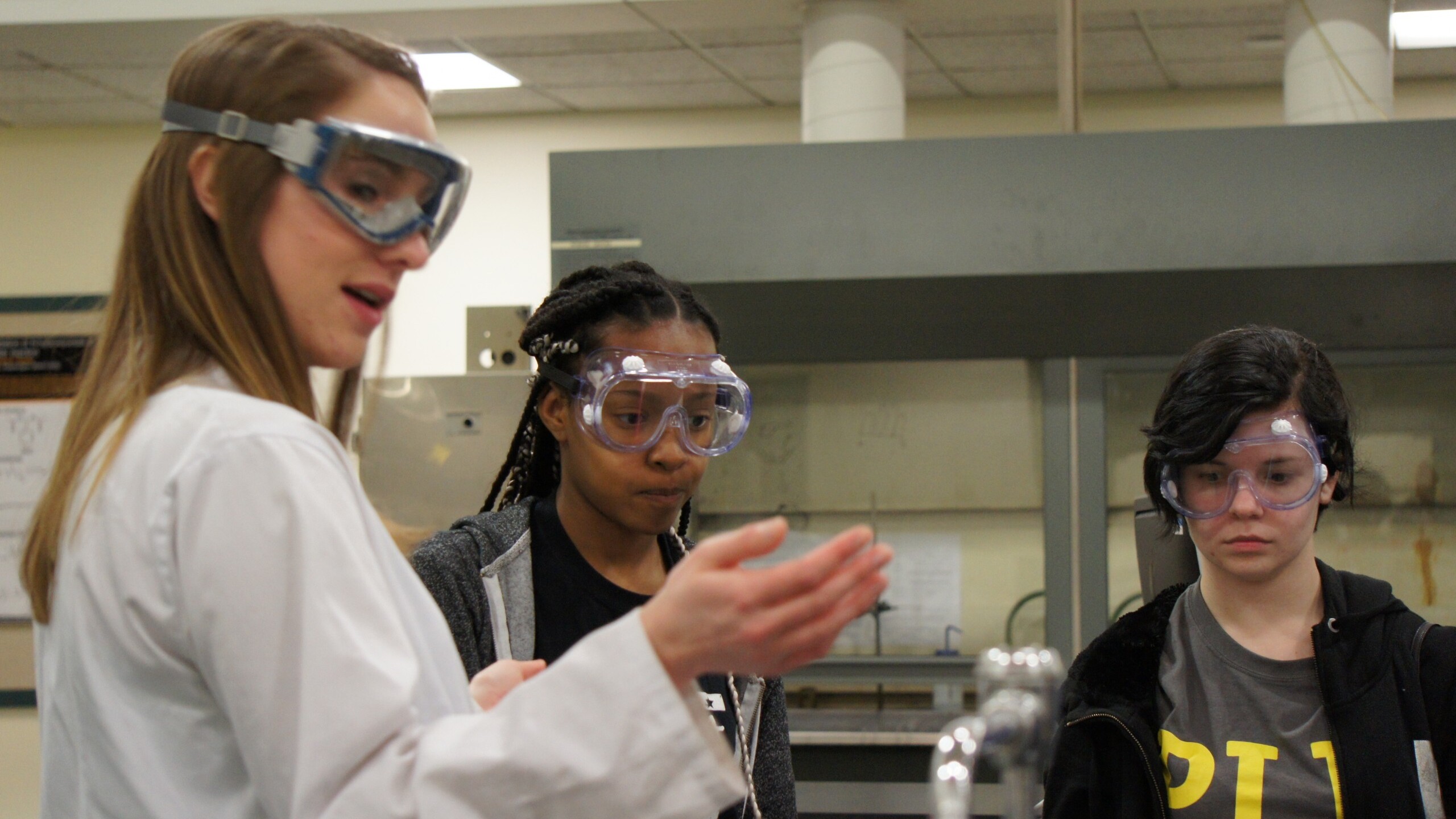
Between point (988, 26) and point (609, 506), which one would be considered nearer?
point (609, 506)

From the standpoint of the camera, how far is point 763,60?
482 cm

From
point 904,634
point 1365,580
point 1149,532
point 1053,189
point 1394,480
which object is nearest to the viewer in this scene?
point 1365,580

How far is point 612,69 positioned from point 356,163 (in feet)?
14.1

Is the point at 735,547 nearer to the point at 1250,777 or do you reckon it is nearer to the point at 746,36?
the point at 1250,777

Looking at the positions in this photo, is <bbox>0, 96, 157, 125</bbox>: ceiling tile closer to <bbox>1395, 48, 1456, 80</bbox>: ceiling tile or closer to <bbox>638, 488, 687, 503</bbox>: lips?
<bbox>638, 488, 687, 503</bbox>: lips

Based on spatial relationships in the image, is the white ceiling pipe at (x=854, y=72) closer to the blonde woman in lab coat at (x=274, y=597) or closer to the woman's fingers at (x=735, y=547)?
the blonde woman in lab coat at (x=274, y=597)

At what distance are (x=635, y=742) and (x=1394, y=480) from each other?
3458mm

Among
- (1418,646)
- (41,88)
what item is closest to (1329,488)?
(1418,646)

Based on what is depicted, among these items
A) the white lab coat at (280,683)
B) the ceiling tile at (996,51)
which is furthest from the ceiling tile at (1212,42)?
the white lab coat at (280,683)

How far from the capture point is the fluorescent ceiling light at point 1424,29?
323 centimetres

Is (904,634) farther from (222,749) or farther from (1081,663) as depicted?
(222,749)

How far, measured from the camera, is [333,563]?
0.70 meters

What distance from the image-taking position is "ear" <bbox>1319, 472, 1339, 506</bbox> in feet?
A: 5.52

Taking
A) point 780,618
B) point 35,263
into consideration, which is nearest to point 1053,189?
point 780,618
